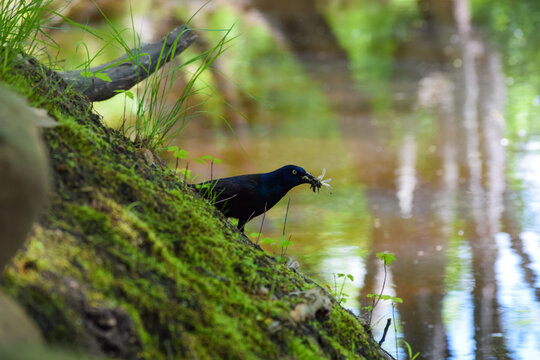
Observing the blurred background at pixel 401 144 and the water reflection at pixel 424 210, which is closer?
the water reflection at pixel 424 210

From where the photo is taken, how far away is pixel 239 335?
6.93 ft

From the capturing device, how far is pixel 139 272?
205 cm

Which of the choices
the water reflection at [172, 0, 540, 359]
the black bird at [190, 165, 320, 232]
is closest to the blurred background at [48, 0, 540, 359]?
the water reflection at [172, 0, 540, 359]

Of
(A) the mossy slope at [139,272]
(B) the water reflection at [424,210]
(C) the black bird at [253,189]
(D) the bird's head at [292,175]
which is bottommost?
(A) the mossy slope at [139,272]

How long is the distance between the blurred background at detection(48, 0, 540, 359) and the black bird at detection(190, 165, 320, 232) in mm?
166

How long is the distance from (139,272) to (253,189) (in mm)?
1305

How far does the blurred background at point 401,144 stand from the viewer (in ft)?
14.0

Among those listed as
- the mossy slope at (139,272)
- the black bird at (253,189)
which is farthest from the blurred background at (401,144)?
the mossy slope at (139,272)

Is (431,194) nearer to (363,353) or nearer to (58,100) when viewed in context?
(363,353)

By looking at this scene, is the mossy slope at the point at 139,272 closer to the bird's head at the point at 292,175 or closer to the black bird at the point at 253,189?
the black bird at the point at 253,189

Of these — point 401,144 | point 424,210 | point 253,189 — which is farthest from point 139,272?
point 401,144

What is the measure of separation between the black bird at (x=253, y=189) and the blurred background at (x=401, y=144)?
0.17 meters

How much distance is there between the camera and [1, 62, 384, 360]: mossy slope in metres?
1.81

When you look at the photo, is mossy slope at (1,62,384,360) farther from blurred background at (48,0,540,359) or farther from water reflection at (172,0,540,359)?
water reflection at (172,0,540,359)
